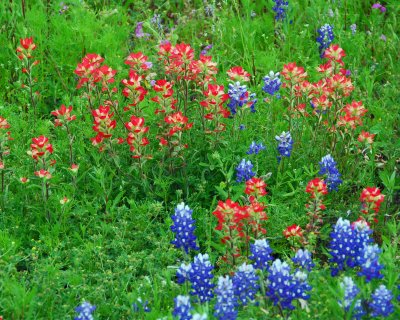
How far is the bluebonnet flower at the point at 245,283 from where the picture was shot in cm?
351

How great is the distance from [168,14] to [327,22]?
5.29 feet

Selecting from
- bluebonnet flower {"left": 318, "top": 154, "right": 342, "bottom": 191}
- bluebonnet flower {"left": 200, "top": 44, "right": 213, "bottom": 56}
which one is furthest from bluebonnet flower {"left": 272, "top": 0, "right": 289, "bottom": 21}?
bluebonnet flower {"left": 318, "top": 154, "right": 342, "bottom": 191}

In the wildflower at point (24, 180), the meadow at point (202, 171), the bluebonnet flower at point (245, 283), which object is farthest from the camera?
the wildflower at point (24, 180)

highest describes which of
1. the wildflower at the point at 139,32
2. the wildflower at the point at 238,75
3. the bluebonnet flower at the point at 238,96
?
the wildflower at the point at 139,32

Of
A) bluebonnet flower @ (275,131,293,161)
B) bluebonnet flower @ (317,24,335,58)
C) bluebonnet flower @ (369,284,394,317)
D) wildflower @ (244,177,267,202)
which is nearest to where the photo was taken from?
bluebonnet flower @ (369,284,394,317)

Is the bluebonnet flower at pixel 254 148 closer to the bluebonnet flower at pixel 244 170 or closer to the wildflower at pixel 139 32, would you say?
the bluebonnet flower at pixel 244 170

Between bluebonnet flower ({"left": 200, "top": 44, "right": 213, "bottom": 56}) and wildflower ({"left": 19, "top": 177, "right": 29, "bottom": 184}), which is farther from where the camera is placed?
→ bluebonnet flower ({"left": 200, "top": 44, "right": 213, "bottom": 56})

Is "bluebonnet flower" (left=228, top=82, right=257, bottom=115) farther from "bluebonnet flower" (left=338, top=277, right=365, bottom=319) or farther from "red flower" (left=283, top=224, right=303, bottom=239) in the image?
"bluebonnet flower" (left=338, top=277, right=365, bottom=319)

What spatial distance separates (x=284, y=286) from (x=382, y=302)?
1.37 feet

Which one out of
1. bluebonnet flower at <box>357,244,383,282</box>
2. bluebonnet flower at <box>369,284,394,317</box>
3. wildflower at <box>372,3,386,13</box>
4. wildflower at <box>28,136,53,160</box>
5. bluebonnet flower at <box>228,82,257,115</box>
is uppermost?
wildflower at <box>372,3,386,13</box>

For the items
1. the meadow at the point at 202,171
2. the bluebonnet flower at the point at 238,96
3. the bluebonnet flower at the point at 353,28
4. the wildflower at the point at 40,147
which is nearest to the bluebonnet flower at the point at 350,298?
the meadow at the point at 202,171

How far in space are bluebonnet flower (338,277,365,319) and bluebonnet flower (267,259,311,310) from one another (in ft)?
0.65

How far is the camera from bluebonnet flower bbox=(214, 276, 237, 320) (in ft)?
10.9

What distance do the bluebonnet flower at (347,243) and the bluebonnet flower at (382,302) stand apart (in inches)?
11.6
